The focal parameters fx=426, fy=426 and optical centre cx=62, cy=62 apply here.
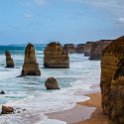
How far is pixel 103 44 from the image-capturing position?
4604 inches

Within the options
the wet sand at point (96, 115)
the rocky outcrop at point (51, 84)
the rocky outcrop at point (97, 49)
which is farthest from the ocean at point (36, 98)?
the rocky outcrop at point (97, 49)

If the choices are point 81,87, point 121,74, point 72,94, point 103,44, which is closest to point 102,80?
point 121,74

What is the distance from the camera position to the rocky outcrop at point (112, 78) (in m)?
17.1

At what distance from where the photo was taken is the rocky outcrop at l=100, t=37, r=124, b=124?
56.1 ft

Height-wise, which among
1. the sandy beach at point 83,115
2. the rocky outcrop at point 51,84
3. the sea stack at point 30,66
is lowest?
the sandy beach at point 83,115

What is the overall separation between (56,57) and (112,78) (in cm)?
5491

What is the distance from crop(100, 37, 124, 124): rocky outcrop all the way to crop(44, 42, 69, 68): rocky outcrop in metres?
47.6

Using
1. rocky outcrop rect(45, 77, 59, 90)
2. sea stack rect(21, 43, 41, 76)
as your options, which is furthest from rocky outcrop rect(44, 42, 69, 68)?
rocky outcrop rect(45, 77, 59, 90)

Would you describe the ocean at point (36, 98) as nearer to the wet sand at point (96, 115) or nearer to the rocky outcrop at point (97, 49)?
the wet sand at point (96, 115)

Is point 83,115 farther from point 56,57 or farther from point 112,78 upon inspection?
point 56,57

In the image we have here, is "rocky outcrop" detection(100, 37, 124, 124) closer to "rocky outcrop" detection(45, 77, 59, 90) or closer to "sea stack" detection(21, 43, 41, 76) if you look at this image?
"rocky outcrop" detection(45, 77, 59, 90)

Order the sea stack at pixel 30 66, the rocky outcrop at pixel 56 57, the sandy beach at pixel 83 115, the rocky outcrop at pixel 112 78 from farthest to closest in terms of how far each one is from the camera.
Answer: the rocky outcrop at pixel 56 57 → the sea stack at pixel 30 66 → the sandy beach at pixel 83 115 → the rocky outcrop at pixel 112 78

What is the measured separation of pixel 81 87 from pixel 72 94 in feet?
22.1

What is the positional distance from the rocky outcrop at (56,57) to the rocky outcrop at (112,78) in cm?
4756
